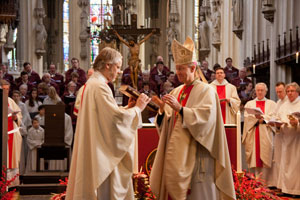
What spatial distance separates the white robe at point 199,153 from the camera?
4.71 meters

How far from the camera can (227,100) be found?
993cm

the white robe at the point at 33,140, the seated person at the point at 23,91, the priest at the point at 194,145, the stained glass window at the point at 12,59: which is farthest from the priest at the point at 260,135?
the stained glass window at the point at 12,59

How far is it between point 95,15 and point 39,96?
20.9 meters

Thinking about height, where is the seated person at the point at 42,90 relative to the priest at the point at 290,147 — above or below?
above

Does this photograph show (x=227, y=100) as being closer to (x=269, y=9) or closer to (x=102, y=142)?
(x=269, y=9)

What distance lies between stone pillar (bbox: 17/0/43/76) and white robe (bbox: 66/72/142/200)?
828 inches

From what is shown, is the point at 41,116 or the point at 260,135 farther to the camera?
the point at 41,116

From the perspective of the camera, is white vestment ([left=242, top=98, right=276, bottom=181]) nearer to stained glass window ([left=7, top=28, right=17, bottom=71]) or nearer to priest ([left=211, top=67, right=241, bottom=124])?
priest ([left=211, top=67, right=241, bottom=124])

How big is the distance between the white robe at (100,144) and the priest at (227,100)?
5529mm

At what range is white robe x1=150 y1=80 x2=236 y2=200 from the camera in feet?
15.5

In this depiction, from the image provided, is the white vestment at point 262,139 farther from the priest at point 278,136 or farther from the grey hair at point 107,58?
the grey hair at point 107,58

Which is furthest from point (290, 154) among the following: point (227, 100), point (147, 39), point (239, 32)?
point (239, 32)

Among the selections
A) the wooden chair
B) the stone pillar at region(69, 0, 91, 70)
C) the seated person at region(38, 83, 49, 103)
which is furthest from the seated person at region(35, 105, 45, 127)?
the stone pillar at region(69, 0, 91, 70)

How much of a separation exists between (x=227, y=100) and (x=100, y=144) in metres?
5.60
